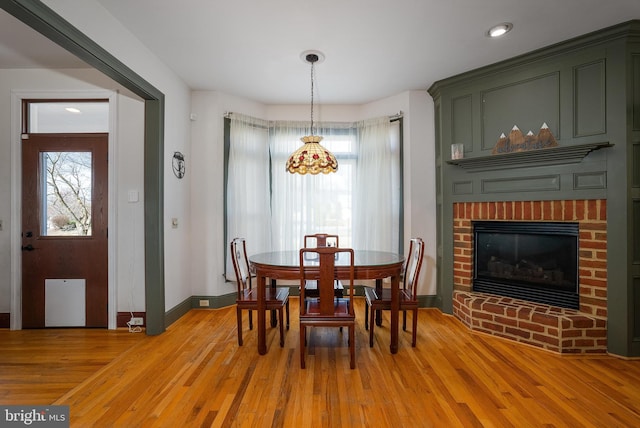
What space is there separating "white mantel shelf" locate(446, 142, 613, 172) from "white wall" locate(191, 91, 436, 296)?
1.68ft

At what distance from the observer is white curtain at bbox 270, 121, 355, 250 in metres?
4.05

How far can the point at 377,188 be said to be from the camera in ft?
12.8

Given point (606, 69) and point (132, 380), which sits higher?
point (606, 69)

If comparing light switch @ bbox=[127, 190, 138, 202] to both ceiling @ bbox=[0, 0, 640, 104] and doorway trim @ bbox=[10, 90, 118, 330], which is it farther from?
ceiling @ bbox=[0, 0, 640, 104]

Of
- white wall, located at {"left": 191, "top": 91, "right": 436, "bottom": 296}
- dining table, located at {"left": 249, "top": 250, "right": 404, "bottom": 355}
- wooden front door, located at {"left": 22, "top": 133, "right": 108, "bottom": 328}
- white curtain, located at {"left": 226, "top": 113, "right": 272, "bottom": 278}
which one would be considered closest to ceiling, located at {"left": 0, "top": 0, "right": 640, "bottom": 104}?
white wall, located at {"left": 191, "top": 91, "right": 436, "bottom": 296}

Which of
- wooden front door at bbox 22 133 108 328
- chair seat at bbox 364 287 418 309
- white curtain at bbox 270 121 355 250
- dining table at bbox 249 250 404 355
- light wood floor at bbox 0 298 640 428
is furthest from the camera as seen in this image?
white curtain at bbox 270 121 355 250

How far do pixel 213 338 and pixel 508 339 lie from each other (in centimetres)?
279

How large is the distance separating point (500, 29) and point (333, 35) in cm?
140

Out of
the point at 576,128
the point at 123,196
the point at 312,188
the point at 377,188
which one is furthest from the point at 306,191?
the point at 576,128

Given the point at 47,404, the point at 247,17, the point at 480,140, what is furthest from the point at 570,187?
the point at 47,404

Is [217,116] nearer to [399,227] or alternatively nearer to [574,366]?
[399,227]

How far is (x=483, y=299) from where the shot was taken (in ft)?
9.97

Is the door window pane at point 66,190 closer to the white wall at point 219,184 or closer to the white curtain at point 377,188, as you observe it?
the white wall at point 219,184

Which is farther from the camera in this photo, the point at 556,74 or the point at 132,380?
the point at 556,74
